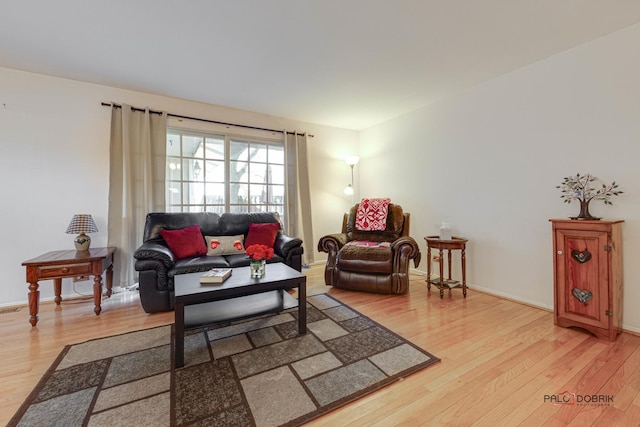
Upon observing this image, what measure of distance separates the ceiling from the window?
0.73 metres

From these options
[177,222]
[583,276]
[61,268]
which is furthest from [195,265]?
[583,276]

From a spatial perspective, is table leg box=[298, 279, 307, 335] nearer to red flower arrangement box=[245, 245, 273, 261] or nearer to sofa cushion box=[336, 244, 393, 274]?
red flower arrangement box=[245, 245, 273, 261]

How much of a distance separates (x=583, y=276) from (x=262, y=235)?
302 cm

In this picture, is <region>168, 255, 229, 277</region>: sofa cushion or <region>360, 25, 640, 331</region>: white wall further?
<region>168, 255, 229, 277</region>: sofa cushion

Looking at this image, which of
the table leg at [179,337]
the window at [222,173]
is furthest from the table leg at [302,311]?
the window at [222,173]

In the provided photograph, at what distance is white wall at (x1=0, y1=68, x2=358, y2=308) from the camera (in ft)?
8.59

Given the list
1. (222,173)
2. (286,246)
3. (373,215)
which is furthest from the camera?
(222,173)

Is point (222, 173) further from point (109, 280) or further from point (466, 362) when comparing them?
point (466, 362)

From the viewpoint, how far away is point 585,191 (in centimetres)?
220

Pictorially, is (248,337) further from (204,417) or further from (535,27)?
(535,27)

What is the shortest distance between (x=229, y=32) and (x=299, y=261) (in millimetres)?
2281

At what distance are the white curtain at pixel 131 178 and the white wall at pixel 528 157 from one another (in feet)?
11.3

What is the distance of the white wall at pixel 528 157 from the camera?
206 cm

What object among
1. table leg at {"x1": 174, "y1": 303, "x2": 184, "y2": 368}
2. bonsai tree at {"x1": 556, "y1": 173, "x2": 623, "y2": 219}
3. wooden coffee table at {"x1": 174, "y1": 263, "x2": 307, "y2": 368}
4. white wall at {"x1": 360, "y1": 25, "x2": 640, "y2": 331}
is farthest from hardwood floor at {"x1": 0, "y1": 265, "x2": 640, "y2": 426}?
bonsai tree at {"x1": 556, "y1": 173, "x2": 623, "y2": 219}
